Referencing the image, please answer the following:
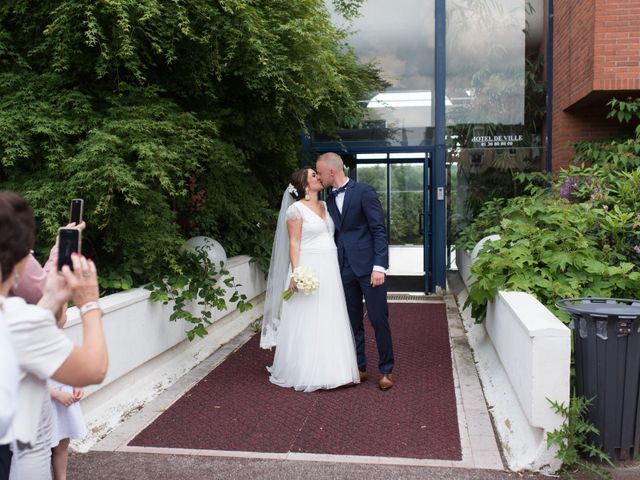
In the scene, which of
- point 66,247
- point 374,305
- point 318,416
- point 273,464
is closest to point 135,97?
point 374,305

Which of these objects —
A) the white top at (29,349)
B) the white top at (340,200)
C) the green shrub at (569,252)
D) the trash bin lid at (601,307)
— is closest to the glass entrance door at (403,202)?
the green shrub at (569,252)

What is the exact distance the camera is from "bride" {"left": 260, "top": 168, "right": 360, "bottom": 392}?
5.43 meters

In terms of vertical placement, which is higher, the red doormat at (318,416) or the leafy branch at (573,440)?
the leafy branch at (573,440)

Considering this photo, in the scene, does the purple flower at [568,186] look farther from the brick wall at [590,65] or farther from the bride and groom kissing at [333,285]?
the bride and groom kissing at [333,285]

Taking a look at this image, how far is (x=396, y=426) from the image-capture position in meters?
4.56

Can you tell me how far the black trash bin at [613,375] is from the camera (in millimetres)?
3621

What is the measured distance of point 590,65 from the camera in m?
7.82

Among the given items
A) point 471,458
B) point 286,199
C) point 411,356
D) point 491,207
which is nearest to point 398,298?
point 491,207

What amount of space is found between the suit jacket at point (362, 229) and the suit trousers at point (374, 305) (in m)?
0.12

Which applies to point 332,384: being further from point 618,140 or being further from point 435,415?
point 618,140

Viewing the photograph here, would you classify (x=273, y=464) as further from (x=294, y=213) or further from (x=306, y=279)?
(x=294, y=213)

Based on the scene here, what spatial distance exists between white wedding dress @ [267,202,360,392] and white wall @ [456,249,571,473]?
132 centimetres

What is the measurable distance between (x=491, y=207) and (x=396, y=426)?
5131mm

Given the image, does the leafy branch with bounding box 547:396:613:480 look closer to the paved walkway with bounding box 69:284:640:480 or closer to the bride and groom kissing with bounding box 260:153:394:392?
the paved walkway with bounding box 69:284:640:480
